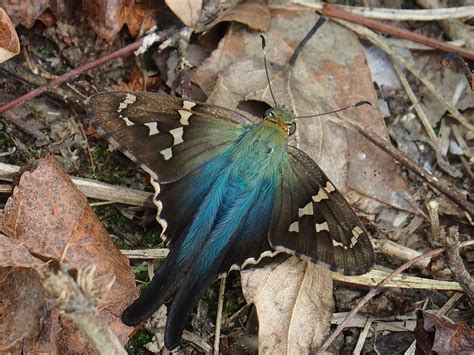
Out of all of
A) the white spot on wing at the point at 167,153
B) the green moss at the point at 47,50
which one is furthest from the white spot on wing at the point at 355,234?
the green moss at the point at 47,50

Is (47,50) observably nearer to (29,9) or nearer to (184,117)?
(29,9)

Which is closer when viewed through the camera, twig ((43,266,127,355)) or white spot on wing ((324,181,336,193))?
twig ((43,266,127,355))

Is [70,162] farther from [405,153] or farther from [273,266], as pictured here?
[405,153]

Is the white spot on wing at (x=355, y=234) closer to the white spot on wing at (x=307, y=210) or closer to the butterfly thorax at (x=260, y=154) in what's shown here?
the white spot on wing at (x=307, y=210)

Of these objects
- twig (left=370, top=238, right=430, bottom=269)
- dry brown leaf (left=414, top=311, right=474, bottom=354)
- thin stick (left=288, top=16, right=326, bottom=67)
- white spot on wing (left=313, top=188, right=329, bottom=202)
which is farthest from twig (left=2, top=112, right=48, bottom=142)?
dry brown leaf (left=414, top=311, right=474, bottom=354)

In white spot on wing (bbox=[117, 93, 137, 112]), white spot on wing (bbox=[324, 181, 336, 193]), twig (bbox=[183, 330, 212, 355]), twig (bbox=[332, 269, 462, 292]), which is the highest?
white spot on wing (bbox=[117, 93, 137, 112])

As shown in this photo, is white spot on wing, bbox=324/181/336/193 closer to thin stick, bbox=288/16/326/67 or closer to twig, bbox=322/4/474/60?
thin stick, bbox=288/16/326/67

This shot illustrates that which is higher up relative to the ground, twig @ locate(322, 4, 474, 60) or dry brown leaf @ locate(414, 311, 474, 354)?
twig @ locate(322, 4, 474, 60)

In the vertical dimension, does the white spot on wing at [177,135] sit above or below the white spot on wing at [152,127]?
below
